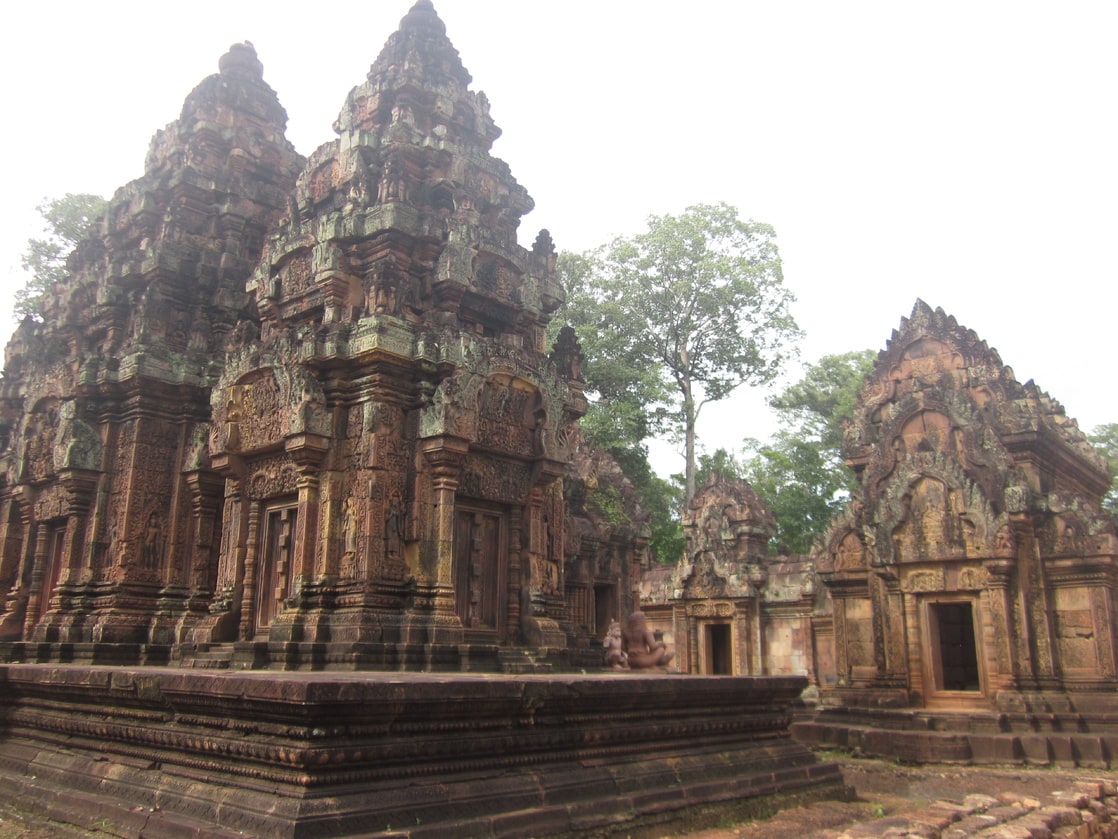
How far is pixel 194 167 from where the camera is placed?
12.8m

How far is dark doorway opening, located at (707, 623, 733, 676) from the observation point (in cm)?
2098

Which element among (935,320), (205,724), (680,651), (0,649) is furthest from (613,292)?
(205,724)

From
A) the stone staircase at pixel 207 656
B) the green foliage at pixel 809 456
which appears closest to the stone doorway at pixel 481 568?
the stone staircase at pixel 207 656

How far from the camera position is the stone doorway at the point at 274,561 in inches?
343

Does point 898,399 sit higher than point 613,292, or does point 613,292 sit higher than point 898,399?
point 613,292

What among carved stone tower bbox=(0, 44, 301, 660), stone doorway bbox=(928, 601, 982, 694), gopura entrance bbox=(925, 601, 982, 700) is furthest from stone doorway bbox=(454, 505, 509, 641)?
stone doorway bbox=(928, 601, 982, 694)

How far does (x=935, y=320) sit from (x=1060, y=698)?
20.3ft

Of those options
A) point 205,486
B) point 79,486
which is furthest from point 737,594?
point 79,486

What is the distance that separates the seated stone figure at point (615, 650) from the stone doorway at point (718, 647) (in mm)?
11574

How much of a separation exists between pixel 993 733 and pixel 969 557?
253 centimetres

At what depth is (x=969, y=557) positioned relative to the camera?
13375 millimetres

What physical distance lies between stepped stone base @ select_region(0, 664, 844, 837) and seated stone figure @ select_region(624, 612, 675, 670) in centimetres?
226

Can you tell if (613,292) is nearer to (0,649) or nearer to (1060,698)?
(1060,698)

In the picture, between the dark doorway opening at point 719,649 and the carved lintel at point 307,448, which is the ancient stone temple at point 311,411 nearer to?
the carved lintel at point 307,448
